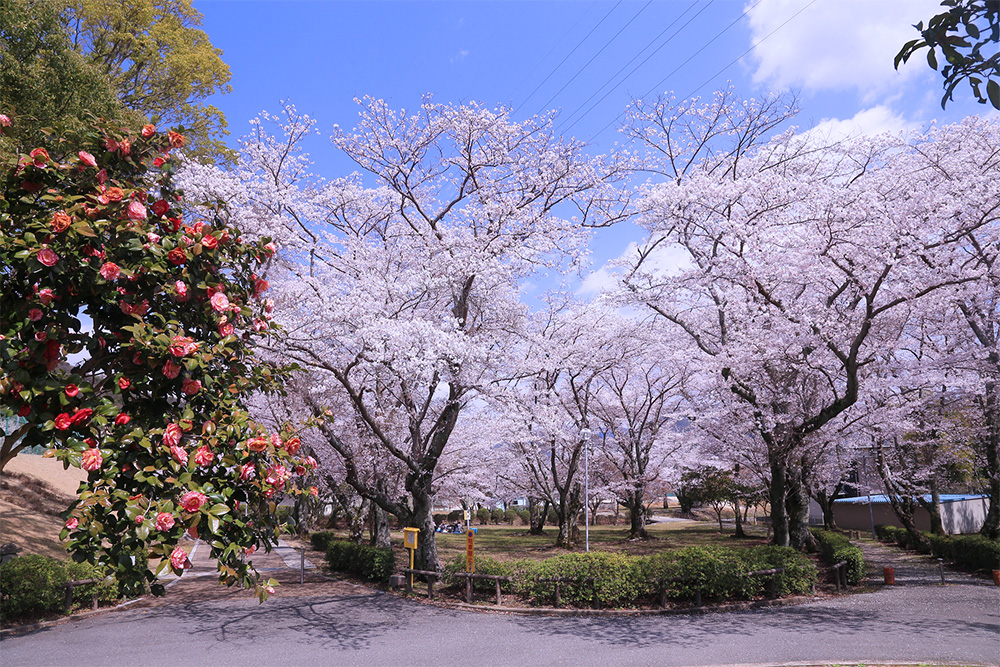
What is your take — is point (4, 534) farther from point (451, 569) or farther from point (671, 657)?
point (671, 657)

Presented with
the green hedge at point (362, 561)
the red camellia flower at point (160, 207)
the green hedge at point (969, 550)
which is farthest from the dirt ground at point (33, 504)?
the green hedge at point (969, 550)

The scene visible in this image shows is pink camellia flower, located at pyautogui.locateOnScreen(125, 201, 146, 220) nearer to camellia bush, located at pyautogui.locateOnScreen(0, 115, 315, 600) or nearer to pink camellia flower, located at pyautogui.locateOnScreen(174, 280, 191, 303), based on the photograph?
camellia bush, located at pyautogui.locateOnScreen(0, 115, 315, 600)

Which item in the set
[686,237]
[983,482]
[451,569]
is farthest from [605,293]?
[983,482]

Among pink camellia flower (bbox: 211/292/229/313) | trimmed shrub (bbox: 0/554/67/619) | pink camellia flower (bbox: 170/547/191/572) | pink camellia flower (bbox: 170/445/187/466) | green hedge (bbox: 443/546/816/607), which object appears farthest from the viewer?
green hedge (bbox: 443/546/816/607)

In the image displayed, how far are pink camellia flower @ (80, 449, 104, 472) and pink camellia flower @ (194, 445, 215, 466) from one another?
409mm

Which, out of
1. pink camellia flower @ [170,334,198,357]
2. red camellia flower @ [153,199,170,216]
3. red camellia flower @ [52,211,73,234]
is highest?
red camellia flower @ [153,199,170,216]

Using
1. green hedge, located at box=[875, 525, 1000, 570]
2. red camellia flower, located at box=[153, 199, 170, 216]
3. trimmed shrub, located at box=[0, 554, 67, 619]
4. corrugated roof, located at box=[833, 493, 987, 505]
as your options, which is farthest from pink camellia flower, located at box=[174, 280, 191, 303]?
corrugated roof, located at box=[833, 493, 987, 505]

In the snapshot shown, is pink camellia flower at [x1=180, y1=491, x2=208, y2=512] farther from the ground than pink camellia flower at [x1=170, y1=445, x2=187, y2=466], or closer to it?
closer to it

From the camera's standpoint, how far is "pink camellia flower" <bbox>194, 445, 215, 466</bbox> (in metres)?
2.97

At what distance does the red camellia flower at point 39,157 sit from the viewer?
327 centimetres

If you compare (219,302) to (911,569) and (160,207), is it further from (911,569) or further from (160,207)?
(911,569)

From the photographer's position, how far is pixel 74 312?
3201 millimetres

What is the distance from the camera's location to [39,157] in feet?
10.8

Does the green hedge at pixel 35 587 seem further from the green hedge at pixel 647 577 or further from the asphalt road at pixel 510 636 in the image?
the green hedge at pixel 647 577
